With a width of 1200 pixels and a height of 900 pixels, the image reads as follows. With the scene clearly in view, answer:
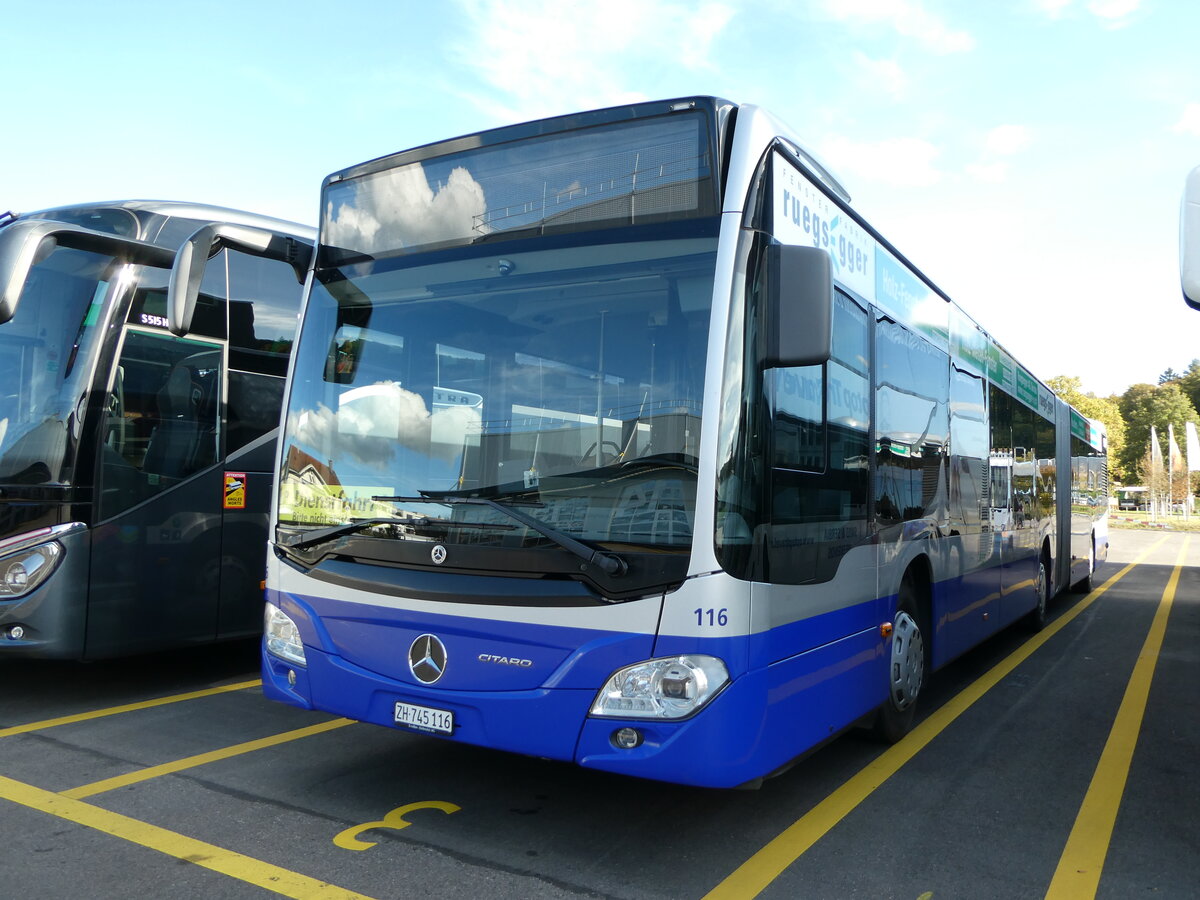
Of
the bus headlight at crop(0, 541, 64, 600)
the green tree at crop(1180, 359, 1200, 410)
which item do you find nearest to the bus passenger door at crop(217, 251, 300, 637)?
the bus headlight at crop(0, 541, 64, 600)

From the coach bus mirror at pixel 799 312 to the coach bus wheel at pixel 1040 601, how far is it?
7.74m

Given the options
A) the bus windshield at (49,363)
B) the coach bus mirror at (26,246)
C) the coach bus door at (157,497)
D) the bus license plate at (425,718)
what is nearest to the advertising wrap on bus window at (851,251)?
the bus license plate at (425,718)

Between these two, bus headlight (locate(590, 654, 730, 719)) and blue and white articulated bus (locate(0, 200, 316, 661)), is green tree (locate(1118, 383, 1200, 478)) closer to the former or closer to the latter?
blue and white articulated bus (locate(0, 200, 316, 661))

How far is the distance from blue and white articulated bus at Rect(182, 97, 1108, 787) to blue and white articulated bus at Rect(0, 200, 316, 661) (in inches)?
59.6

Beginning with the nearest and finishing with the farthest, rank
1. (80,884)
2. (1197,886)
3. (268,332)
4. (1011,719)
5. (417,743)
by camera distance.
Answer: (80,884) → (1197,886) → (417,743) → (1011,719) → (268,332)

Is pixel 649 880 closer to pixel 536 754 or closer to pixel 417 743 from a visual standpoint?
pixel 536 754

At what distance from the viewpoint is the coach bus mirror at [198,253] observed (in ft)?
15.8

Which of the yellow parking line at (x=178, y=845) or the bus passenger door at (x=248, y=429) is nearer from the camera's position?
the yellow parking line at (x=178, y=845)

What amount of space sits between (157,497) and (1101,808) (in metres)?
5.86

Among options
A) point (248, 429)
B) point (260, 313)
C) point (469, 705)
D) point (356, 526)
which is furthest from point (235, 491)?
point (469, 705)

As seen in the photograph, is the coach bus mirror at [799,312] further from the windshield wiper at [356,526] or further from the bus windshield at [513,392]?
the windshield wiper at [356,526]

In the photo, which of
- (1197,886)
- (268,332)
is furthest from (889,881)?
(268,332)

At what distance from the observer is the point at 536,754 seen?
12.6ft

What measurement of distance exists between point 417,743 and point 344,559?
1.71 m
